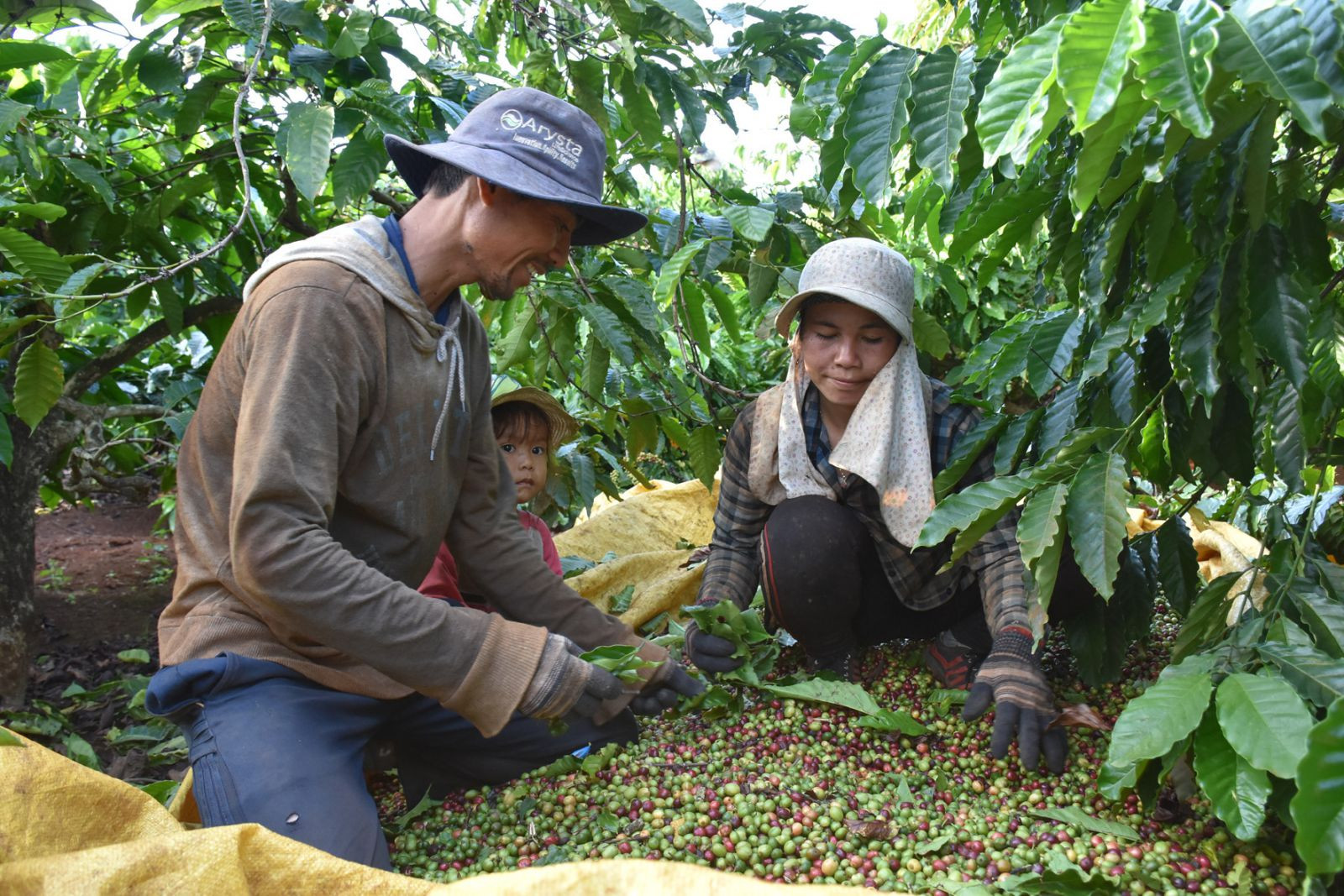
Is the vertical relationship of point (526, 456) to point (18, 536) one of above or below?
above

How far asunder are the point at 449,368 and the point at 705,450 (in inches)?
44.7

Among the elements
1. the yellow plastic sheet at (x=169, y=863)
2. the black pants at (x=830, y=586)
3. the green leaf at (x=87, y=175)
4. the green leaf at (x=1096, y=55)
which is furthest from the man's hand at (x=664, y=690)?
→ the green leaf at (x=87, y=175)

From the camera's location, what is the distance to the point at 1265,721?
1.20 meters

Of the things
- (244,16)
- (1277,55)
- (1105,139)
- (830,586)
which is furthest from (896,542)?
(244,16)

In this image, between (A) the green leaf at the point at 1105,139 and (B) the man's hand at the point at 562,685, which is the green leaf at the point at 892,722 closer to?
(B) the man's hand at the point at 562,685

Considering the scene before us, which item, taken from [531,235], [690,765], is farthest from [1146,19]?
[690,765]

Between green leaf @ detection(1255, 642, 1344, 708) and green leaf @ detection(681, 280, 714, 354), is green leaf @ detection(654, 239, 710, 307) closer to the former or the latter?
green leaf @ detection(681, 280, 714, 354)

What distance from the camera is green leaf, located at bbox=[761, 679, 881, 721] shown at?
1979mm

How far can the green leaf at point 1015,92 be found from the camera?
39.4 inches

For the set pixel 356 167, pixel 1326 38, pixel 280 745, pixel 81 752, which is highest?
pixel 1326 38

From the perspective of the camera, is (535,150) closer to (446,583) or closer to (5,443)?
(446,583)

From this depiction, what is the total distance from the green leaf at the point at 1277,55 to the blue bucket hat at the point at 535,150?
1014mm

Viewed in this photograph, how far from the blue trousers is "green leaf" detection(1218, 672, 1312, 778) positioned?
3.54ft

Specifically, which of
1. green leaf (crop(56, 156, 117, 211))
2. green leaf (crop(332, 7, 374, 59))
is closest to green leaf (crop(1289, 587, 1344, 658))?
green leaf (crop(332, 7, 374, 59))
